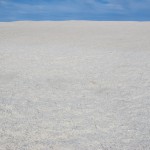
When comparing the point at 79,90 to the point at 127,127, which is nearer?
the point at 127,127

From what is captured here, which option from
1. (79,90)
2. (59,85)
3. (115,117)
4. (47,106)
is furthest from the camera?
(59,85)

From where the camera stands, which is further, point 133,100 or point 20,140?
point 133,100

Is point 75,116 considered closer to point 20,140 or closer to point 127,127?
point 127,127

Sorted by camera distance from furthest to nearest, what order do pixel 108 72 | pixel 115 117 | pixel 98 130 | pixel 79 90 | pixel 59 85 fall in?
pixel 108 72 < pixel 59 85 < pixel 79 90 < pixel 115 117 < pixel 98 130

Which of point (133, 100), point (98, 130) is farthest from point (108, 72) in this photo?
point (98, 130)

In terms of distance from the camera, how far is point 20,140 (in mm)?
3719

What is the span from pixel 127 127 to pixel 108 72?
397 cm

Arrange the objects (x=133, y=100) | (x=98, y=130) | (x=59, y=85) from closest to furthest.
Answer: (x=98, y=130), (x=133, y=100), (x=59, y=85)

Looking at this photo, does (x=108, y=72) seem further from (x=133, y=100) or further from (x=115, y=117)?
(x=115, y=117)

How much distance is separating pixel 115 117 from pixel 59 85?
7.62 feet

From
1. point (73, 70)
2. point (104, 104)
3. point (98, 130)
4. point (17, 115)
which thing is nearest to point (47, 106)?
point (17, 115)

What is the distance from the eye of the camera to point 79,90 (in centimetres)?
626

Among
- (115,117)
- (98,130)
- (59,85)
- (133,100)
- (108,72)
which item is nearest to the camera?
(98,130)

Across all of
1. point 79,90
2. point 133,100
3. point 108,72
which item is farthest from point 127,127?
point 108,72
